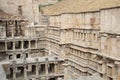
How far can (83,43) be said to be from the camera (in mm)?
31828

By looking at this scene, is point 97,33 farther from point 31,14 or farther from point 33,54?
point 31,14

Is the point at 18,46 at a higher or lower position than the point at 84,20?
lower

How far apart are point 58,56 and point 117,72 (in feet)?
51.2

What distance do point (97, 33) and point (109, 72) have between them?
4.64m

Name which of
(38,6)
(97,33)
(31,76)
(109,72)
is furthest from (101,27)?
(38,6)

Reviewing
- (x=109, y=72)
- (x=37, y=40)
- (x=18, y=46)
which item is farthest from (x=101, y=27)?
(x=18, y=46)

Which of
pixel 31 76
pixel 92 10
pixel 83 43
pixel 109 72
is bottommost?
pixel 31 76

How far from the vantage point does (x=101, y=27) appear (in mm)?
26797

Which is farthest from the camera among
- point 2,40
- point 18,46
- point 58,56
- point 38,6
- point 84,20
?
point 38,6

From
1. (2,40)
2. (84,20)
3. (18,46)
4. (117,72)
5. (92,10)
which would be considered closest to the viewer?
(117,72)

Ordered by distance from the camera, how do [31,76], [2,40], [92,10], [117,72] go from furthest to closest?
[2,40]
[31,76]
[92,10]
[117,72]

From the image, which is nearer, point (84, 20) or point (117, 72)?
point (117, 72)

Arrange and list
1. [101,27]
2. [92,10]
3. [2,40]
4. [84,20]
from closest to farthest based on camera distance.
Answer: [101,27], [92,10], [84,20], [2,40]

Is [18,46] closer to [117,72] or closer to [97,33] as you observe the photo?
[97,33]
